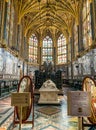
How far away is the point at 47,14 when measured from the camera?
24.8 m

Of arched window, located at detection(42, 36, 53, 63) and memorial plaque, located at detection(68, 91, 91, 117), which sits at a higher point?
arched window, located at detection(42, 36, 53, 63)

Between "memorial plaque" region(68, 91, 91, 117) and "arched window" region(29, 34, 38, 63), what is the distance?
27.7m

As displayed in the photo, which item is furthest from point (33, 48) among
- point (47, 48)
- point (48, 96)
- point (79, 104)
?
point (79, 104)

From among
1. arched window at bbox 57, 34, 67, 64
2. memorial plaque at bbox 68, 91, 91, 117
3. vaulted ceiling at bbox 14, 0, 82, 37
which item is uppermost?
vaulted ceiling at bbox 14, 0, 82, 37

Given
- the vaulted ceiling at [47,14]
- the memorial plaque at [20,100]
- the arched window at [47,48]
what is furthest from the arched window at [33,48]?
the memorial plaque at [20,100]

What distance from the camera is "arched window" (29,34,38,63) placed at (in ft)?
100

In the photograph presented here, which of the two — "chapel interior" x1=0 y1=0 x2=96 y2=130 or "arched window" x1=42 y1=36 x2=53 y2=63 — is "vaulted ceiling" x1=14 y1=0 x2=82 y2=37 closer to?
"chapel interior" x1=0 y1=0 x2=96 y2=130

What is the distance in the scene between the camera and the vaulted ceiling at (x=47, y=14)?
2022 centimetres

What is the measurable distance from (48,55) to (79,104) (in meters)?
29.8

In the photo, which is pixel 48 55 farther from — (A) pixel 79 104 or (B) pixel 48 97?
(A) pixel 79 104

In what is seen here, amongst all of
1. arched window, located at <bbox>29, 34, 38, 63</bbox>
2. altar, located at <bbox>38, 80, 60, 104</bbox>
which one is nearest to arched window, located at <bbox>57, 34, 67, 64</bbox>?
arched window, located at <bbox>29, 34, 38, 63</bbox>

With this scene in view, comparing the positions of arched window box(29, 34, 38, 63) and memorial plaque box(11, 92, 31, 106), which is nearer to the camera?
memorial plaque box(11, 92, 31, 106)

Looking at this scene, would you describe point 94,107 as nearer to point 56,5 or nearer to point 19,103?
point 19,103

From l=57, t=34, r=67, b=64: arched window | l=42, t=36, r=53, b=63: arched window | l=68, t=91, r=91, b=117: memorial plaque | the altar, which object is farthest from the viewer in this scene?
l=42, t=36, r=53, b=63: arched window
